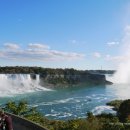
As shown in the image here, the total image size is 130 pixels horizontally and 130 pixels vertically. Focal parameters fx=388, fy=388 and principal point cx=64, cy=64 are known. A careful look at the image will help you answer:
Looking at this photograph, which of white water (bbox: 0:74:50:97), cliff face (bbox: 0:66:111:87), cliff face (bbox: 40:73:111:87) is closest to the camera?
white water (bbox: 0:74:50:97)

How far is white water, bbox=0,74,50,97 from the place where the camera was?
127 m

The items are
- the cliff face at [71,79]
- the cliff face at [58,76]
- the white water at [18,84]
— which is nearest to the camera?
the white water at [18,84]

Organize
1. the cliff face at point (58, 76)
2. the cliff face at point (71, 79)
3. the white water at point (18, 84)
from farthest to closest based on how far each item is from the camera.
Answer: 1. the cliff face at point (58, 76)
2. the cliff face at point (71, 79)
3. the white water at point (18, 84)

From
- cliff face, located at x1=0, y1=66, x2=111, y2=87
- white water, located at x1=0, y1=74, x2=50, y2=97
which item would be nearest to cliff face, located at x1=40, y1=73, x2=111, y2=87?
cliff face, located at x1=0, y1=66, x2=111, y2=87

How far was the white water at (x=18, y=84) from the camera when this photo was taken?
416 feet

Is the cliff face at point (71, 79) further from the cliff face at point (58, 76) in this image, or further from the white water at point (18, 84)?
the white water at point (18, 84)

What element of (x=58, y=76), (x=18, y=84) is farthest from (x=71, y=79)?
(x=18, y=84)

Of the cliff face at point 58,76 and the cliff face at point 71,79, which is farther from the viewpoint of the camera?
the cliff face at point 58,76

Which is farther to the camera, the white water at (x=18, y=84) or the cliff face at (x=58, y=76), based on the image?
the cliff face at (x=58, y=76)

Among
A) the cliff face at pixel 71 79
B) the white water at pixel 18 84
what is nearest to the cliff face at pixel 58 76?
the cliff face at pixel 71 79

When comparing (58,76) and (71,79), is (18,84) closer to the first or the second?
(58,76)

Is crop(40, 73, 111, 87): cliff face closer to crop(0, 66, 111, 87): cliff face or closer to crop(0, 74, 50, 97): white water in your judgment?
crop(0, 66, 111, 87): cliff face

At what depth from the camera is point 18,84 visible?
138 metres

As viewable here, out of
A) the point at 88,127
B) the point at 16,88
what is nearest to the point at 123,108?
the point at 88,127
